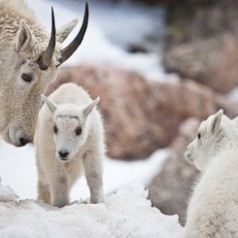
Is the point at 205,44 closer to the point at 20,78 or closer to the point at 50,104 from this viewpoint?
the point at 50,104

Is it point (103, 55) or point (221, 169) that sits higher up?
point (221, 169)

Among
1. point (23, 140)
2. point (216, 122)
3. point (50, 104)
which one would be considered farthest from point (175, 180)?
point (23, 140)

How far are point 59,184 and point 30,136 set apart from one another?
591 millimetres

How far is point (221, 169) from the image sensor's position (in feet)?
22.0

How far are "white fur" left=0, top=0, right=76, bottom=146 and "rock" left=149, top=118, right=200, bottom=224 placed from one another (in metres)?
7.54

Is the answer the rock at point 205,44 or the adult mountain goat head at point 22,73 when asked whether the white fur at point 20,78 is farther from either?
the rock at point 205,44

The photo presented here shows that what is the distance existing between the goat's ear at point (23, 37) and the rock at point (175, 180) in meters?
7.77

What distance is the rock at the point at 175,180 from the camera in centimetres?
1550

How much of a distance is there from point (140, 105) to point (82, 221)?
12481 mm

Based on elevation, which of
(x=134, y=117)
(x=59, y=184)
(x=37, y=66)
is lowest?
(x=134, y=117)

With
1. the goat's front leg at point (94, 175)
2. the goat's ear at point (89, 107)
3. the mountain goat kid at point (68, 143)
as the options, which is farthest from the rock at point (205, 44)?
the goat's ear at point (89, 107)

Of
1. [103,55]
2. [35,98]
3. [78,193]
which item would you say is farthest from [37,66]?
[103,55]

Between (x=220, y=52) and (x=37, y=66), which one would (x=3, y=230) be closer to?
(x=37, y=66)

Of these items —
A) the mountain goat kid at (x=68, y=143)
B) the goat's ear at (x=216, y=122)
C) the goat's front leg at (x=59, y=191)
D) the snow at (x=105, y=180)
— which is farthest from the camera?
the goat's front leg at (x=59, y=191)
